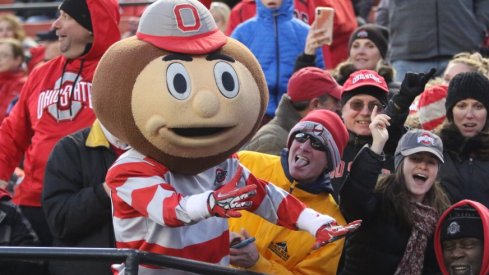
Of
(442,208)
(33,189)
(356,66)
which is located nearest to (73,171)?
(33,189)

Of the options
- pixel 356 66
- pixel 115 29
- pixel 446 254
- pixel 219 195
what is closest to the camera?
pixel 219 195

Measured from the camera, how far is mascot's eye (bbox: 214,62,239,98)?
444 centimetres

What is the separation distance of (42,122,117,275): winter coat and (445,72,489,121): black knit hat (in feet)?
6.36

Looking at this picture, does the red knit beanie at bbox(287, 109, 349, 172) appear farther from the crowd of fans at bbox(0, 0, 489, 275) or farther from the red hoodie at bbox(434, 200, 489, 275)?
the red hoodie at bbox(434, 200, 489, 275)

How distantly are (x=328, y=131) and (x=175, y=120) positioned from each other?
3.70 ft

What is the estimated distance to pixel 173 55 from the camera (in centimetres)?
445

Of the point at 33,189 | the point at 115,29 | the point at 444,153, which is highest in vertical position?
the point at 115,29

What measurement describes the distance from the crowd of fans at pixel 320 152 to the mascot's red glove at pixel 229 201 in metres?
0.75

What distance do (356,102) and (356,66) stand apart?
1.40 meters

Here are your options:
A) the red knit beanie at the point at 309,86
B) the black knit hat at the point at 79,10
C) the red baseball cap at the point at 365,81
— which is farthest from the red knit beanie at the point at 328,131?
the black knit hat at the point at 79,10

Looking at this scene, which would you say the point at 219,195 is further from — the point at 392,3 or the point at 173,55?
the point at 392,3

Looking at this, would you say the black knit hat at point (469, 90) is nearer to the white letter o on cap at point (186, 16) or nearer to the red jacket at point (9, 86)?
the white letter o on cap at point (186, 16)

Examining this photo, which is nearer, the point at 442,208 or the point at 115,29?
the point at 442,208

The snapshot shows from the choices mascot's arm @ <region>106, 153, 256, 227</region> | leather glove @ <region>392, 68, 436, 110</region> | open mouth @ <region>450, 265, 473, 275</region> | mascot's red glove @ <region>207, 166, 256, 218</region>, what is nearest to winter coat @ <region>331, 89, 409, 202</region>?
leather glove @ <region>392, 68, 436, 110</region>
